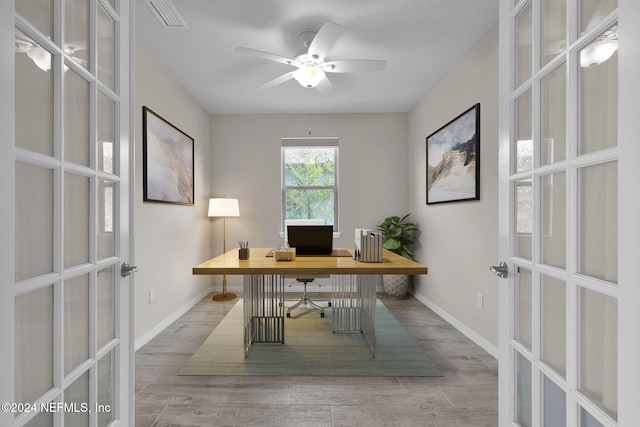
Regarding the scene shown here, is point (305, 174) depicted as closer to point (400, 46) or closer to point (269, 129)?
point (269, 129)

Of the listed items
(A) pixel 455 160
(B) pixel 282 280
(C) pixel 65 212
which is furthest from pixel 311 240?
(C) pixel 65 212

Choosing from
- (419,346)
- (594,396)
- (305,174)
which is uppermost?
(305,174)

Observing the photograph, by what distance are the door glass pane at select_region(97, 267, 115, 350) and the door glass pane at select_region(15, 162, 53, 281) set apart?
311 millimetres

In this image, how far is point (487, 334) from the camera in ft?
8.99

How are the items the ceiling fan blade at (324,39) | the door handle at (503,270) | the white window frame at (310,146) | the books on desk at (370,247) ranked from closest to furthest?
the door handle at (503,270)
the ceiling fan blade at (324,39)
the books on desk at (370,247)
the white window frame at (310,146)

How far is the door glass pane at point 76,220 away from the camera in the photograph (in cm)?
106

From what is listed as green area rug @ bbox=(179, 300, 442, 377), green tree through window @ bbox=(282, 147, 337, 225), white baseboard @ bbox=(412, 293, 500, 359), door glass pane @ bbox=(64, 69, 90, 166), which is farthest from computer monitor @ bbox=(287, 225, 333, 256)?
green tree through window @ bbox=(282, 147, 337, 225)

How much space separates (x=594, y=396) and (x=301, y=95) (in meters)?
3.89

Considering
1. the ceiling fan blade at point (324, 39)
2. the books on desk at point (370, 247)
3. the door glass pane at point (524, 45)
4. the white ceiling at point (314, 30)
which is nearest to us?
the door glass pane at point (524, 45)

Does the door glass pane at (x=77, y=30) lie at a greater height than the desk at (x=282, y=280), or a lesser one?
greater

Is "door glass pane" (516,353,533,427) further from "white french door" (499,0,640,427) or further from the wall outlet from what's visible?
the wall outlet

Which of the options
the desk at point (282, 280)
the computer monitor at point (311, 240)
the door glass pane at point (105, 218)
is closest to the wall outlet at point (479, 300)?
the desk at point (282, 280)

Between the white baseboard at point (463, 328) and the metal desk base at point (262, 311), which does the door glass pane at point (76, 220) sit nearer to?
the metal desk base at point (262, 311)
